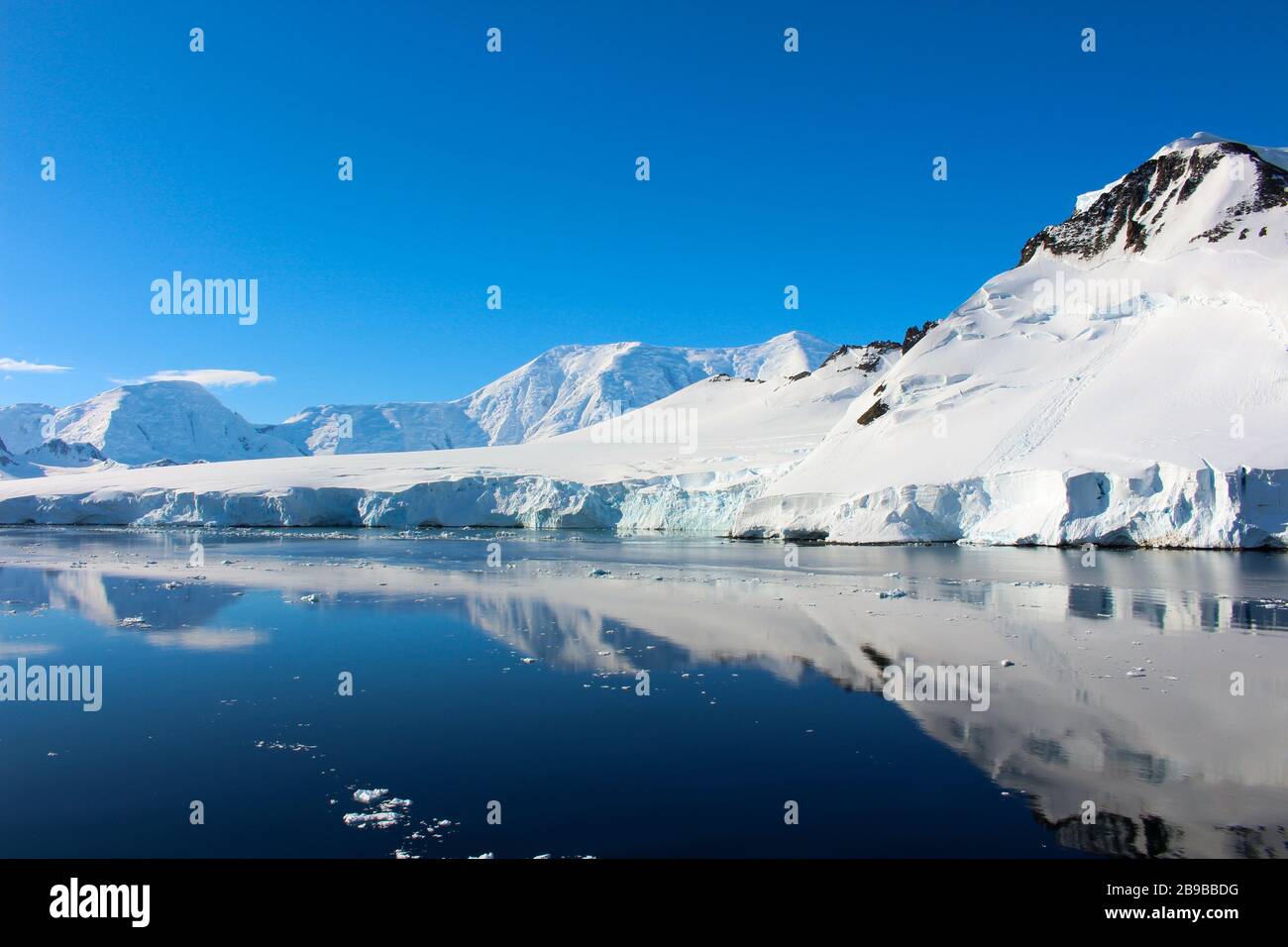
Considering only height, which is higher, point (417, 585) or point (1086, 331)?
point (1086, 331)

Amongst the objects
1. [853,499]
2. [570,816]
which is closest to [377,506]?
[853,499]

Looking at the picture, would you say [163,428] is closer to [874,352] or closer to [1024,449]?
[874,352]

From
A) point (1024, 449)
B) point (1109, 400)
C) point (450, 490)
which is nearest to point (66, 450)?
point (450, 490)

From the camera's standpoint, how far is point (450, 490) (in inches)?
1761

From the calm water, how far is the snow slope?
2695 cm

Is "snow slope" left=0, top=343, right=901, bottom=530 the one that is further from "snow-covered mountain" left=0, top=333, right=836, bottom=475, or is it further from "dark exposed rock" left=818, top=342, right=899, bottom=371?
"snow-covered mountain" left=0, top=333, right=836, bottom=475

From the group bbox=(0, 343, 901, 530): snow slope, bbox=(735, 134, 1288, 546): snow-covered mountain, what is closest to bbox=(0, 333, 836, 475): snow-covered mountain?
bbox=(0, 343, 901, 530): snow slope

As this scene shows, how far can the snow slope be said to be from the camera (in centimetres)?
4341

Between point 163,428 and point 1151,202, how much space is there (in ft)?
603

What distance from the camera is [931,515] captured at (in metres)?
30.3

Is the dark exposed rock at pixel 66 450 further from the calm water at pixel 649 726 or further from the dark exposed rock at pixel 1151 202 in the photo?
the calm water at pixel 649 726

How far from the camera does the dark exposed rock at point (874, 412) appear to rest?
124ft
